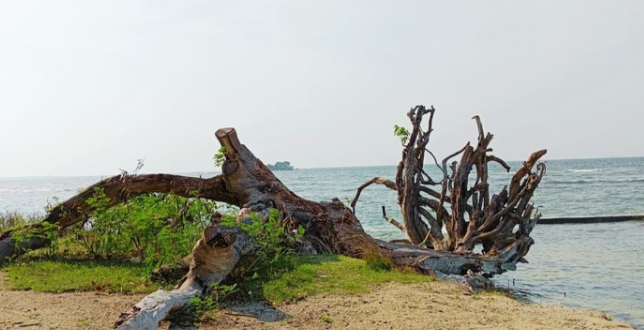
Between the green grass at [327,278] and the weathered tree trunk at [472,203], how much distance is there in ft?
10.0

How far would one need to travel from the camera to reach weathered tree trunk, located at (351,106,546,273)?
11461 millimetres

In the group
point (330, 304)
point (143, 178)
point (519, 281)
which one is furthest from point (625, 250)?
point (143, 178)

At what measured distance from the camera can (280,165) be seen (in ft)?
474

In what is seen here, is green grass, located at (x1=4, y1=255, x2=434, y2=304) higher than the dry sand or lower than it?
higher

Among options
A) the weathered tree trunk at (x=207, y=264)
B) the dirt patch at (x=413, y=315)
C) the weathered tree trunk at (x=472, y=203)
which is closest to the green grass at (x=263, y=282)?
the dirt patch at (x=413, y=315)

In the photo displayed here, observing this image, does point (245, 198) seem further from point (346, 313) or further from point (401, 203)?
point (346, 313)

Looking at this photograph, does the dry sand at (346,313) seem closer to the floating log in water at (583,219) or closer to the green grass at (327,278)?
the green grass at (327,278)

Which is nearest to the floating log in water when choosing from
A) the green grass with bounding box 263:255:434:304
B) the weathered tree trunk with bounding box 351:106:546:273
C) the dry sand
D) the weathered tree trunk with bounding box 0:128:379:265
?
the weathered tree trunk with bounding box 351:106:546:273

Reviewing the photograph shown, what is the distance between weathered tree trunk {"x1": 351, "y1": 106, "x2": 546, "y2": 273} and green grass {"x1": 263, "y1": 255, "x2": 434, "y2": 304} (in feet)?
10.0

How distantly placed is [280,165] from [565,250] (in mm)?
130809

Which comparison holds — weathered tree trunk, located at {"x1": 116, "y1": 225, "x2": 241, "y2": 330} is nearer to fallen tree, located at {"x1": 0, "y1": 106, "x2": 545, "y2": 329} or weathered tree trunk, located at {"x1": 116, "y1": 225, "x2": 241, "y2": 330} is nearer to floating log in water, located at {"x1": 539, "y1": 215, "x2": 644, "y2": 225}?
fallen tree, located at {"x1": 0, "y1": 106, "x2": 545, "y2": 329}

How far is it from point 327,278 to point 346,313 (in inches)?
61.6

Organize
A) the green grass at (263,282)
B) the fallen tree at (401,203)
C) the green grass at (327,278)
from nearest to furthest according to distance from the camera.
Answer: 1. the green grass at (327,278)
2. the green grass at (263,282)
3. the fallen tree at (401,203)

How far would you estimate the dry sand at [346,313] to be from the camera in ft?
19.2
